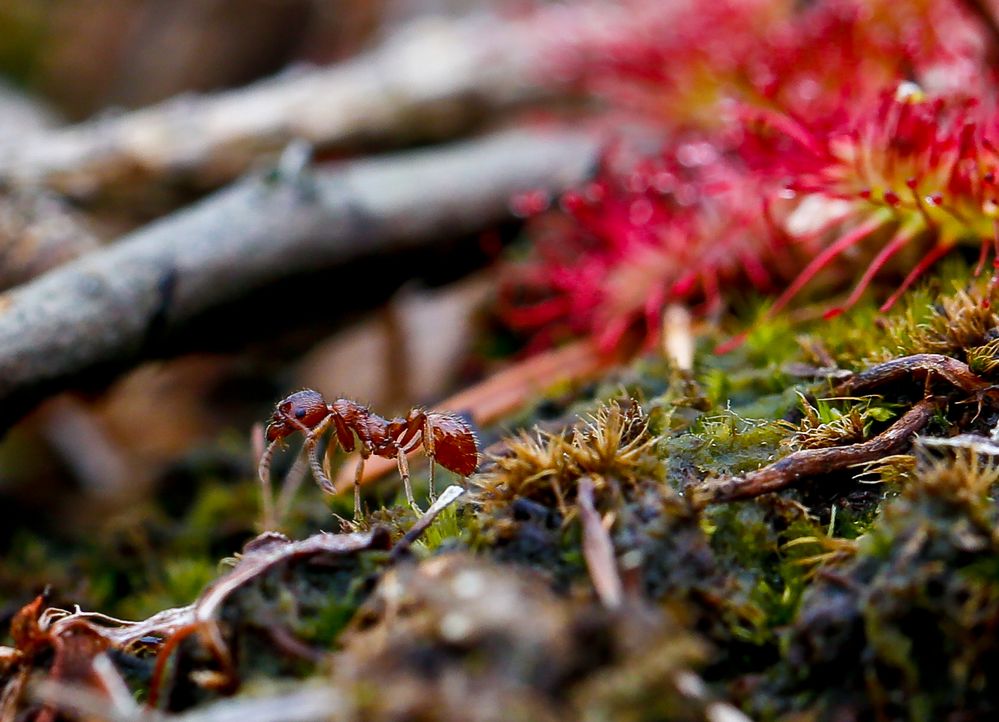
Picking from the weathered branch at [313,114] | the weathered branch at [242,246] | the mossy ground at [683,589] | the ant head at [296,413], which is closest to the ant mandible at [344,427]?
the ant head at [296,413]

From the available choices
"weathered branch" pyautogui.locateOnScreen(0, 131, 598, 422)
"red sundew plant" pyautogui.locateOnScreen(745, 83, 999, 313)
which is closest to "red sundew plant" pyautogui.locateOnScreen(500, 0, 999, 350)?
"red sundew plant" pyautogui.locateOnScreen(745, 83, 999, 313)

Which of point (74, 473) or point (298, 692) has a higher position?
point (298, 692)

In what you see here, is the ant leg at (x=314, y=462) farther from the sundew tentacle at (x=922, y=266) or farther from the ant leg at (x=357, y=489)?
the sundew tentacle at (x=922, y=266)

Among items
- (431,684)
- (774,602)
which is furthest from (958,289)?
(431,684)

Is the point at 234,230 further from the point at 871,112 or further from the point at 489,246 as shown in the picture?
the point at 871,112

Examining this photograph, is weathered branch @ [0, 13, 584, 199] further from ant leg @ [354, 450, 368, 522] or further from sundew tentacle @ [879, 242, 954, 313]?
sundew tentacle @ [879, 242, 954, 313]

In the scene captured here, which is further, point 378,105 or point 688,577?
point 378,105
